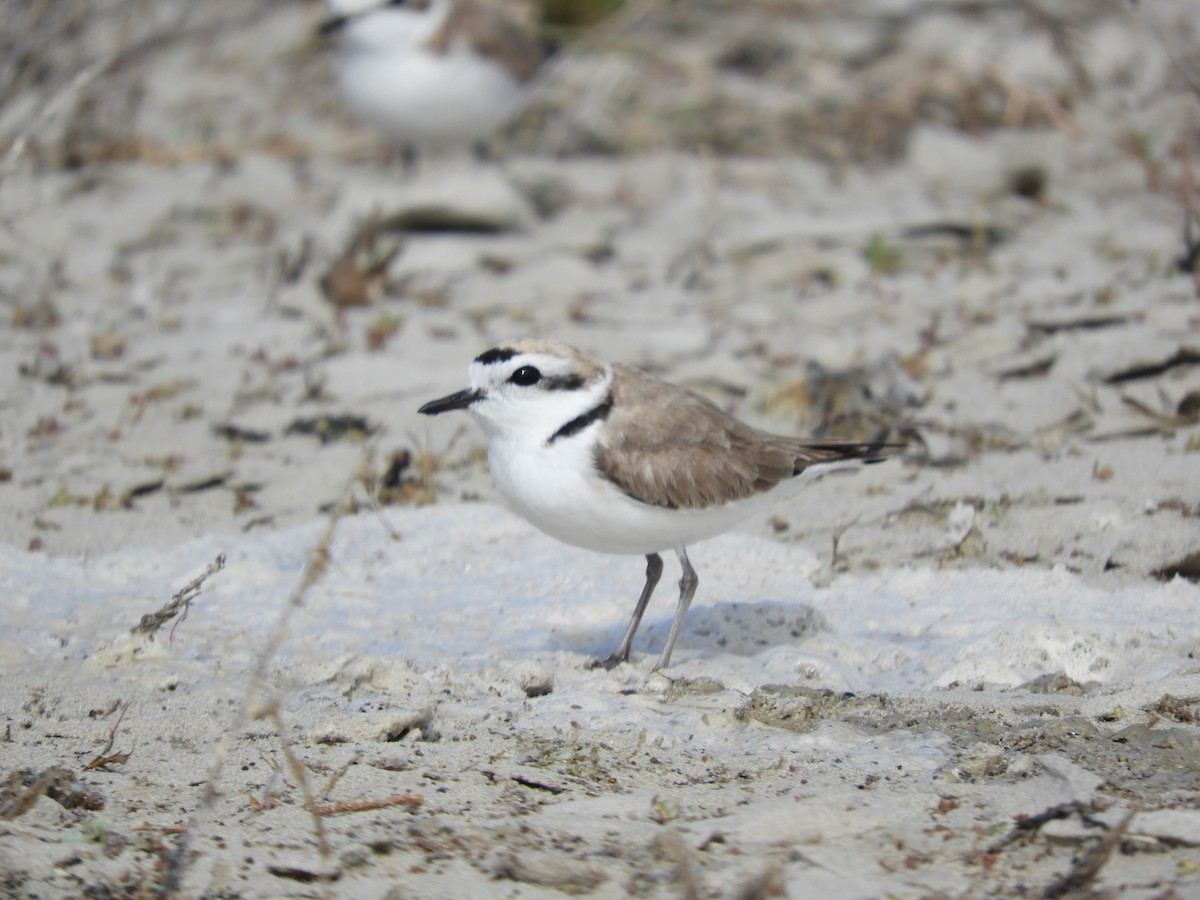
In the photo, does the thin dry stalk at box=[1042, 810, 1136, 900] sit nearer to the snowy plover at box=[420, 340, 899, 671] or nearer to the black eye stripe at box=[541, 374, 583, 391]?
the snowy plover at box=[420, 340, 899, 671]

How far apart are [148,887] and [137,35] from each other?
28.1 feet

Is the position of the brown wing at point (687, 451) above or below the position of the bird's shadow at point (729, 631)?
above

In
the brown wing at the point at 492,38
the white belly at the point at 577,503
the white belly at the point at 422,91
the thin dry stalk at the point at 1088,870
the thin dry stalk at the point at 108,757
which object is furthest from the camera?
the brown wing at the point at 492,38

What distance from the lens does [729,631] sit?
4.18 meters

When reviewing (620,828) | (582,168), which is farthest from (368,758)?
(582,168)

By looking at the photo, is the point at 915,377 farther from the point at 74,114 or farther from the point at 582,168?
the point at 74,114

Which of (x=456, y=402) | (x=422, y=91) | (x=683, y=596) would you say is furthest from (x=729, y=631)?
(x=422, y=91)

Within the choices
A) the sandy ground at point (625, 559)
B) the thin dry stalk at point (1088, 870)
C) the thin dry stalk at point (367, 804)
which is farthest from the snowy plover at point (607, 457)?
the thin dry stalk at point (1088, 870)

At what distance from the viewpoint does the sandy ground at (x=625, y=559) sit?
2824 mm

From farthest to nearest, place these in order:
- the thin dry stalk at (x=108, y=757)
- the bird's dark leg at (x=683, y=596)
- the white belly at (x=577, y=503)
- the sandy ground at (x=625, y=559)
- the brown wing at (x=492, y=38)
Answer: the brown wing at (x=492, y=38)
the bird's dark leg at (x=683, y=596)
the white belly at (x=577, y=503)
the thin dry stalk at (x=108, y=757)
the sandy ground at (x=625, y=559)

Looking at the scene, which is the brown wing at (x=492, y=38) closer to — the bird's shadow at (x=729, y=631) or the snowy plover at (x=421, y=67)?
the snowy plover at (x=421, y=67)

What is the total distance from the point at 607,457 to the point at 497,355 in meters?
0.40

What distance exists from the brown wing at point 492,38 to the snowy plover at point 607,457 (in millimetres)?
5403

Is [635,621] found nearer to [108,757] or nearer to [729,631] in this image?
[729,631]
